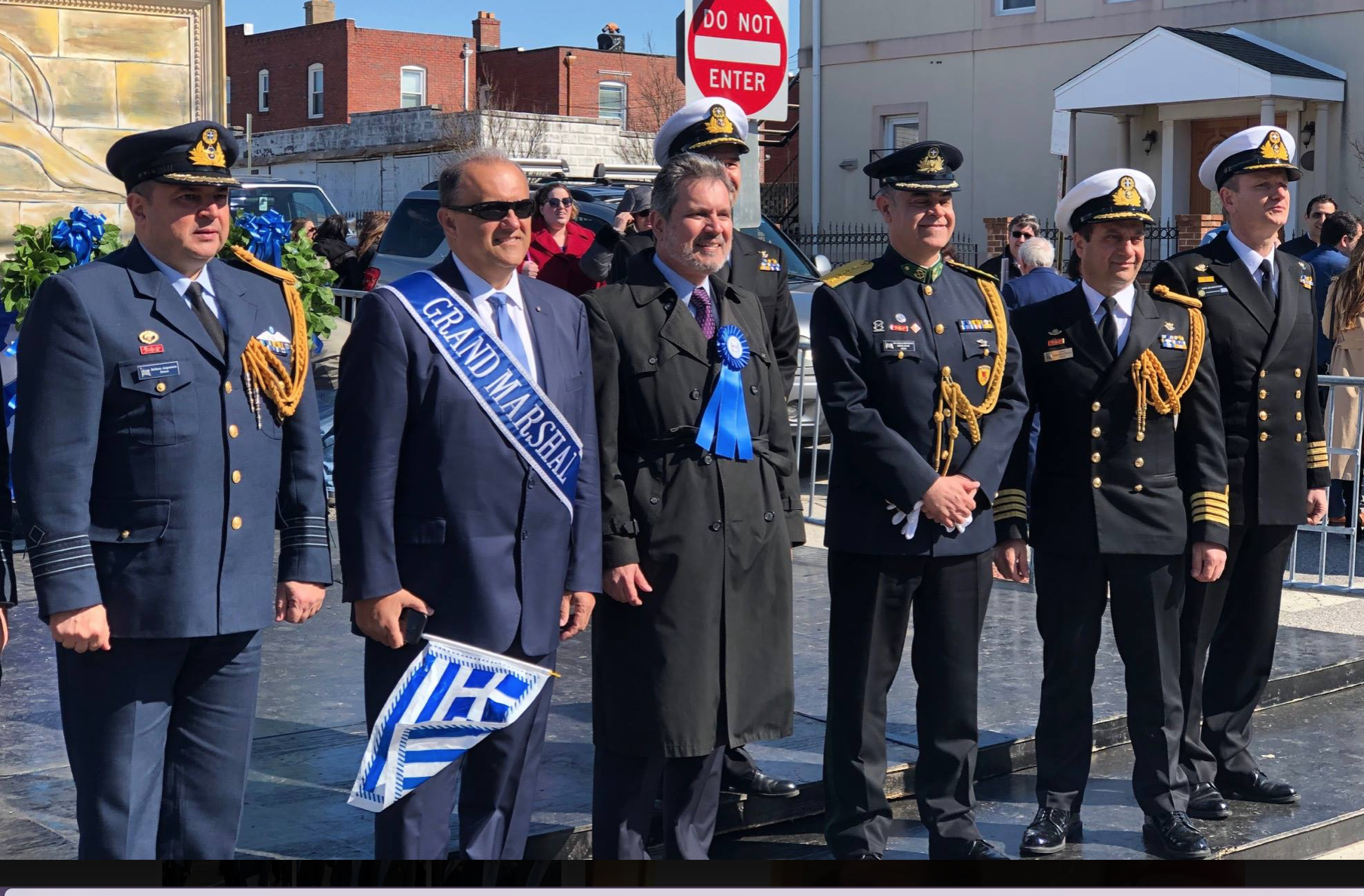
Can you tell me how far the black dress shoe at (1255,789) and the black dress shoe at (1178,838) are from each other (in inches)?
22.6

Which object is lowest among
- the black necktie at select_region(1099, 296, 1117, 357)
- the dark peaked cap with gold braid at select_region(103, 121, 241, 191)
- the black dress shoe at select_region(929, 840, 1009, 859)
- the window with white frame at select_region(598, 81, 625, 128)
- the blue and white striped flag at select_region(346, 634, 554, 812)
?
the black dress shoe at select_region(929, 840, 1009, 859)

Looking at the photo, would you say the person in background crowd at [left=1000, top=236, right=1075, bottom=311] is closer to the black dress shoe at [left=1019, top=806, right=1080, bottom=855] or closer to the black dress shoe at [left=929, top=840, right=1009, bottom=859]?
the black dress shoe at [left=1019, top=806, right=1080, bottom=855]

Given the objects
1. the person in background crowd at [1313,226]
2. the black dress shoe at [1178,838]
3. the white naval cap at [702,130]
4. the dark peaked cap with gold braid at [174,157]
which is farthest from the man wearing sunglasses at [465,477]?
the person in background crowd at [1313,226]

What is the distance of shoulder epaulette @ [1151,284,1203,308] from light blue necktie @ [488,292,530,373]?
2.25 m

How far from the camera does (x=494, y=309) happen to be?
4105mm

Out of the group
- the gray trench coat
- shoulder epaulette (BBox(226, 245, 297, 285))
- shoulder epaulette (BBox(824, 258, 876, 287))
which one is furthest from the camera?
shoulder epaulette (BBox(824, 258, 876, 287))

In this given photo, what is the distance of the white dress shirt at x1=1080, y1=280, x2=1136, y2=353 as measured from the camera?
5031 mm

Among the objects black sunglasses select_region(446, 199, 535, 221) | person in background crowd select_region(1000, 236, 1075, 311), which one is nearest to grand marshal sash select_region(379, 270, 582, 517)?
black sunglasses select_region(446, 199, 535, 221)

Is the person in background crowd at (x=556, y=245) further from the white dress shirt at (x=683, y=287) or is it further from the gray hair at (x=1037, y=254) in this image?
the white dress shirt at (x=683, y=287)

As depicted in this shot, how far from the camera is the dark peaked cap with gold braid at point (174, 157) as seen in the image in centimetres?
382

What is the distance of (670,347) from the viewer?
4.44 m

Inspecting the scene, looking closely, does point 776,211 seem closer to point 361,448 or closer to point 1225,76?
point 1225,76

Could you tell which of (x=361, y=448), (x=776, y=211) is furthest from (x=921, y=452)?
(x=776, y=211)

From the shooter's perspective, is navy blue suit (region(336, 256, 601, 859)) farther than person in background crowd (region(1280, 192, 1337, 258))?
No
